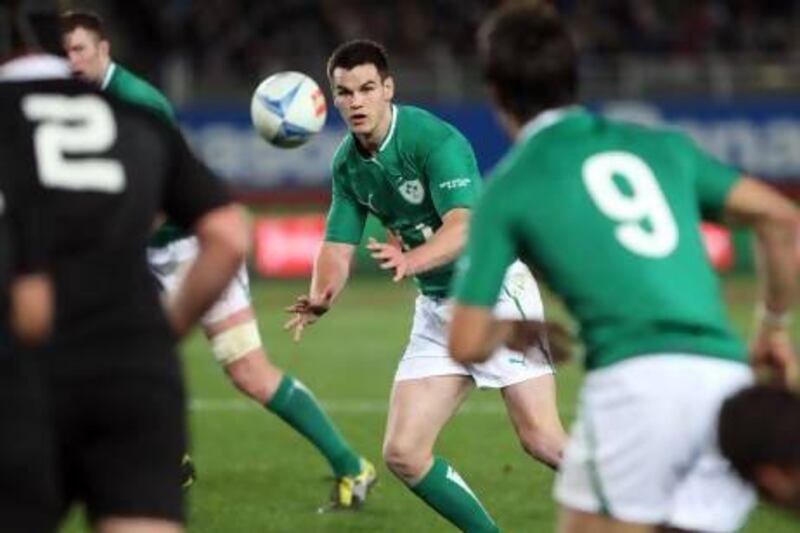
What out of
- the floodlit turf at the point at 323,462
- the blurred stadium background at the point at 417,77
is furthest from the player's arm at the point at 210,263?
the blurred stadium background at the point at 417,77

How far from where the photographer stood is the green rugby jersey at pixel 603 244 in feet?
16.3

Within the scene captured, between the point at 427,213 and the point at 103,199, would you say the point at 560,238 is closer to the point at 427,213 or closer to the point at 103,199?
the point at 103,199

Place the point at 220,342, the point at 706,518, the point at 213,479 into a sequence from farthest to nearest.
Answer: the point at 213,479
the point at 220,342
the point at 706,518

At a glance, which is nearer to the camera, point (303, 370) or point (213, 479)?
point (213, 479)

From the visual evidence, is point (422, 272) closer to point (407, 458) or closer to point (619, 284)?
point (407, 458)

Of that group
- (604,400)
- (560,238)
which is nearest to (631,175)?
(560,238)

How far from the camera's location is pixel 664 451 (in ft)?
16.1

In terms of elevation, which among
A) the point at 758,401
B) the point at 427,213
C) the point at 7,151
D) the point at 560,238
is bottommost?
the point at 427,213

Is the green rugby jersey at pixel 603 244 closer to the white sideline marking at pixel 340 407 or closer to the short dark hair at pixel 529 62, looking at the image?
the short dark hair at pixel 529 62

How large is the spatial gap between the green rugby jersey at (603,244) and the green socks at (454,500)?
3.08 meters

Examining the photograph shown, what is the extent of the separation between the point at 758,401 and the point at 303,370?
11784mm

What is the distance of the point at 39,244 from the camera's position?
15.1 ft

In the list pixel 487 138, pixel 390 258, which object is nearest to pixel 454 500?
pixel 390 258

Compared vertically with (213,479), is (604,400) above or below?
above
